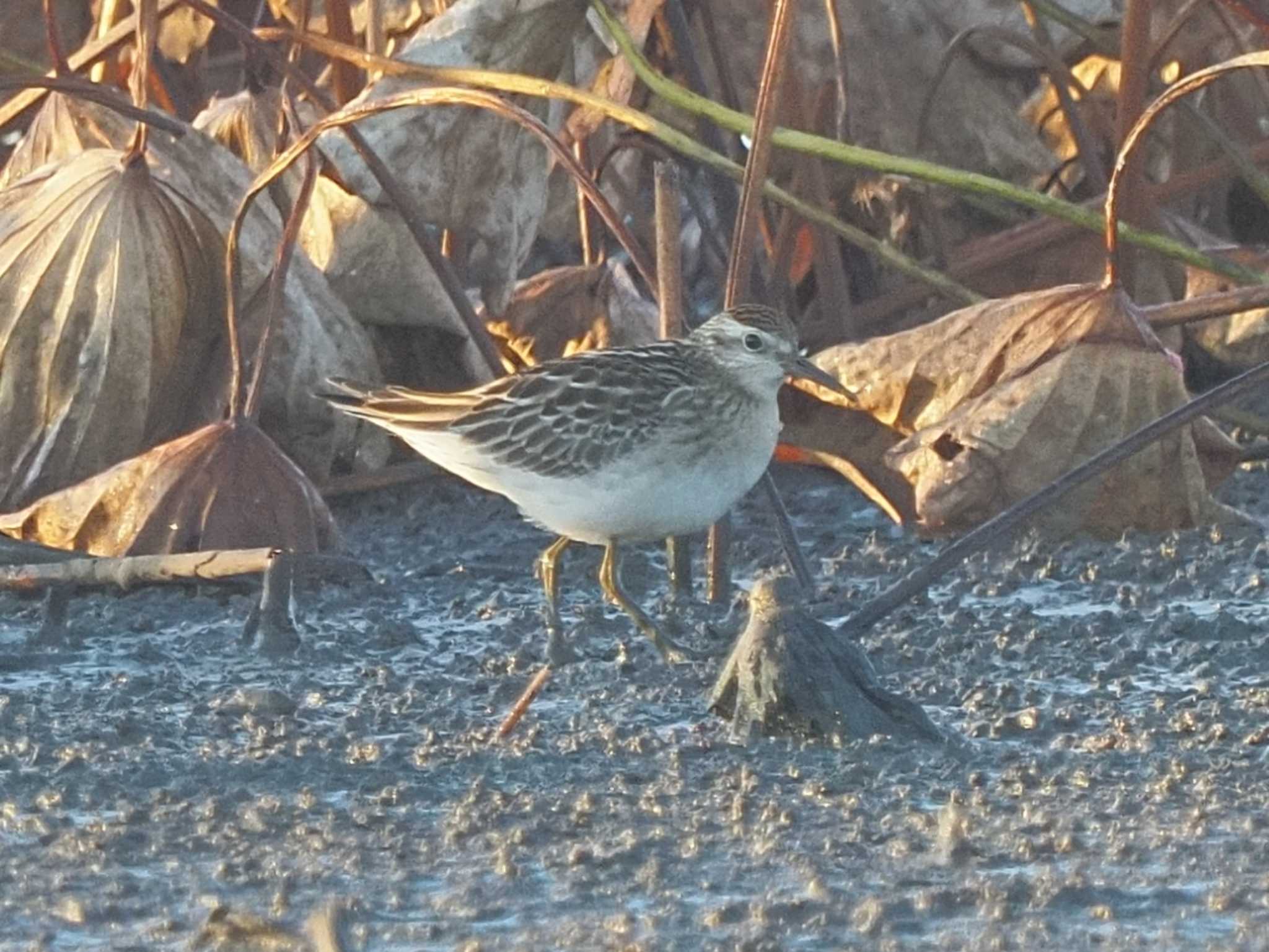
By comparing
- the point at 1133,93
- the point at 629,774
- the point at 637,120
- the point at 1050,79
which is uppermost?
the point at 1050,79

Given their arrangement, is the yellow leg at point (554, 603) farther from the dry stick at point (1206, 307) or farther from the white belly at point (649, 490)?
the dry stick at point (1206, 307)

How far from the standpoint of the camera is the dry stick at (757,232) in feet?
19.1

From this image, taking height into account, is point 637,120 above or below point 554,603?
above

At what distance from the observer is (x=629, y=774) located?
16.0 feet

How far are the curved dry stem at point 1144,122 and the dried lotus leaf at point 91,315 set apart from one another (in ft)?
8.70

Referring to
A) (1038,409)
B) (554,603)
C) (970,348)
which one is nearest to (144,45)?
(554,603)

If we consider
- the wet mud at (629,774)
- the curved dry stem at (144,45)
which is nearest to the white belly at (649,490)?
the wet mud at (629,774)

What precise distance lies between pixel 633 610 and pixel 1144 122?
1.69m

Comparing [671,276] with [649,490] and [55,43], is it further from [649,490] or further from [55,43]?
[55,43]

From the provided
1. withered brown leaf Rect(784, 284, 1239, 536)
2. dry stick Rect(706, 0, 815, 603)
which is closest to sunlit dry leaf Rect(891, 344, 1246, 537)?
withered brown leaf Rect(784, 284, 1239, 536)

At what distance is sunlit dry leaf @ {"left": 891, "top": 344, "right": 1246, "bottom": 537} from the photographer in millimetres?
6746

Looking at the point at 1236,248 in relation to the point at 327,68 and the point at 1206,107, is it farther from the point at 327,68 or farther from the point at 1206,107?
the point at 327,68

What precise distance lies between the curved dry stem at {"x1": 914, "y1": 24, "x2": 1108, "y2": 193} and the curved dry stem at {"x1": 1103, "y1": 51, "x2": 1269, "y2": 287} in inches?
56.1

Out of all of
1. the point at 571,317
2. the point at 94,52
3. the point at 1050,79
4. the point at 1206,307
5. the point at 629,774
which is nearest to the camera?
the point at 629,774
